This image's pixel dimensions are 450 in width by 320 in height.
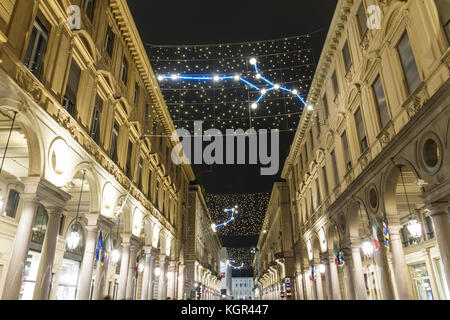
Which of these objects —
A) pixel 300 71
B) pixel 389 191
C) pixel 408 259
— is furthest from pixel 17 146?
pixel 408 259

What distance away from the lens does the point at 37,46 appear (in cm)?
941

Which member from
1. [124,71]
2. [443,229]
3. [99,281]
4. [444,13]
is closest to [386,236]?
[443,229]

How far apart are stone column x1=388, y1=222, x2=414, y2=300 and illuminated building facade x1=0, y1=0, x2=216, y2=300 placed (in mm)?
10897

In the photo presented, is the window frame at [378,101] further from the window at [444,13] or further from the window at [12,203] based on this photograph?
the window at [12,203]

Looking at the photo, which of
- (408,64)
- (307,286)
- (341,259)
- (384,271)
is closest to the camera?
(408,64)

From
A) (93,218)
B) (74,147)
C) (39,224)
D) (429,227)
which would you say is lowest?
(93,218)

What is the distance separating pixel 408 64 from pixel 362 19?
4.78 metres

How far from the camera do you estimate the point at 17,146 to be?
35.7ft

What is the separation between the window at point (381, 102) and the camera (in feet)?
39.1

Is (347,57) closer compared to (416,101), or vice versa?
(416,101)

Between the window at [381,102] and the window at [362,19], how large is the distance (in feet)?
7.79

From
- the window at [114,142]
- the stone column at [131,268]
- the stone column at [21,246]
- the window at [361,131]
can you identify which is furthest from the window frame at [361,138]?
the stone column at [21,246]

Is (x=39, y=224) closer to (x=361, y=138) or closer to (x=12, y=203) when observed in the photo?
(x=12, y=203)
